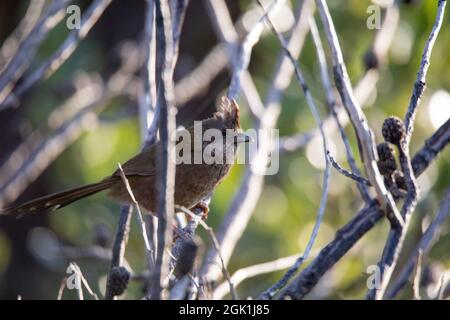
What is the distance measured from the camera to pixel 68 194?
428 cm

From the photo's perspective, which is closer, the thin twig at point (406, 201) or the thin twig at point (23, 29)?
the thin twig at point (406, 201)

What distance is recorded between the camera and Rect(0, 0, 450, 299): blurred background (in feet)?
16.3

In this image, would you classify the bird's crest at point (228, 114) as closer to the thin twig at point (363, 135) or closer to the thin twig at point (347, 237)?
the thin twig at point (347, 237)

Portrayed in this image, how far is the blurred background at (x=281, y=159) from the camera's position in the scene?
4.97 m

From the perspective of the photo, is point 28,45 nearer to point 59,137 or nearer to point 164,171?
point 59,137

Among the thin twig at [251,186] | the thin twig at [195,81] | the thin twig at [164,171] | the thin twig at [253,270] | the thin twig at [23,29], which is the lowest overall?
the thin twig at [164,171]

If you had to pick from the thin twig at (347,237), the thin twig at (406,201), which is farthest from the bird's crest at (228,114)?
the thin twig at (406,201)

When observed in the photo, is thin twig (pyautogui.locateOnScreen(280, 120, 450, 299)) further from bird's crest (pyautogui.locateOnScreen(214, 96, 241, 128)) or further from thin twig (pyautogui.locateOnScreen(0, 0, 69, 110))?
thin twig (pyautogui.locateOnScreen(0, 0, 69, 110))

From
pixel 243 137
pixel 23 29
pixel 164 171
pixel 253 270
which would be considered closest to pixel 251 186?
pixel 243 137

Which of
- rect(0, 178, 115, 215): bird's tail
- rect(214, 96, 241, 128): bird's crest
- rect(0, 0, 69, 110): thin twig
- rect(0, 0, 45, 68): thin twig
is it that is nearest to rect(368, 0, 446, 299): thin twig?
rect(214, 96, 241, 128): bird's crest

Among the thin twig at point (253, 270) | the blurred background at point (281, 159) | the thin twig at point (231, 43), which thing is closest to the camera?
the thin twig at point (253, 270)

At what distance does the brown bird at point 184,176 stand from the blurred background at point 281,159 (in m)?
0.29
